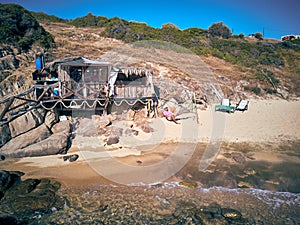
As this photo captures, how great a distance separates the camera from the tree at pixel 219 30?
4284cm

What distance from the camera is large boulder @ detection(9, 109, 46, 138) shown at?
1082 cm

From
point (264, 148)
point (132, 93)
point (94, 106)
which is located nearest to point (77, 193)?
point (94, 106)

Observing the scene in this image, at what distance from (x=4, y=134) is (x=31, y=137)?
3.63 feet

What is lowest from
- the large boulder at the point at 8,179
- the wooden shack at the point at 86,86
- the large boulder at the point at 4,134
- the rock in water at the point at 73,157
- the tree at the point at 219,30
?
the large boulder at the point at 8,179

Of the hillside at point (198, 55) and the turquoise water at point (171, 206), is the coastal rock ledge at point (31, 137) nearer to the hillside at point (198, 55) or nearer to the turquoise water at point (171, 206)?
the turquoise water at point (171, 206)

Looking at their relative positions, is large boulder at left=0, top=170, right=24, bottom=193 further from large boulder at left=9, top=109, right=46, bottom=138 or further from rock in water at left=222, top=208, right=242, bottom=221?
rock in water at left=222, top=208, right=242, bottom=221

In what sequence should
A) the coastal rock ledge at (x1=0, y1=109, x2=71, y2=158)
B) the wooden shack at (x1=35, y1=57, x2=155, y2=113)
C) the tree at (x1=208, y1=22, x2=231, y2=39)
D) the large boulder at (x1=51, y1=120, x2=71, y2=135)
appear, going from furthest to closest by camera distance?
1. the tree at (x1=208, y1=22, x2=231, y2=39)
2. the wooden shack at (x1=35, y1=57, x2=155, y2=113)
3. the large boulder at (x1=51, y1=120, x2=71, y2=135)
4. the coastal rock ledge at (x1=0, y1=109, x2=71, y2=158)

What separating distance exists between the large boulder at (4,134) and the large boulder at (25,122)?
17 centimetres

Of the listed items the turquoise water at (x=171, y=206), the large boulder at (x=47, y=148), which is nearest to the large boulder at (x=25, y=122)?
the large boulder at (x=47, y=148)

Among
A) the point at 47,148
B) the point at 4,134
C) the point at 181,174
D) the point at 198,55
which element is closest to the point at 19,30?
the point at 4,134

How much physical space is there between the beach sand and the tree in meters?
28.7

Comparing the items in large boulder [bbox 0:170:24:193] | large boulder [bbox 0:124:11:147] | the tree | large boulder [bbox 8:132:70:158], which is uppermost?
the tree

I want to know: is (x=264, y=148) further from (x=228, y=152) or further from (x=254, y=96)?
(x=254, y=96)

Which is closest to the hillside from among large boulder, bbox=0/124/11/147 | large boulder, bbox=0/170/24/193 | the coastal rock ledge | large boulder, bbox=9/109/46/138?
large boulder, bbox=9/109/46/138
